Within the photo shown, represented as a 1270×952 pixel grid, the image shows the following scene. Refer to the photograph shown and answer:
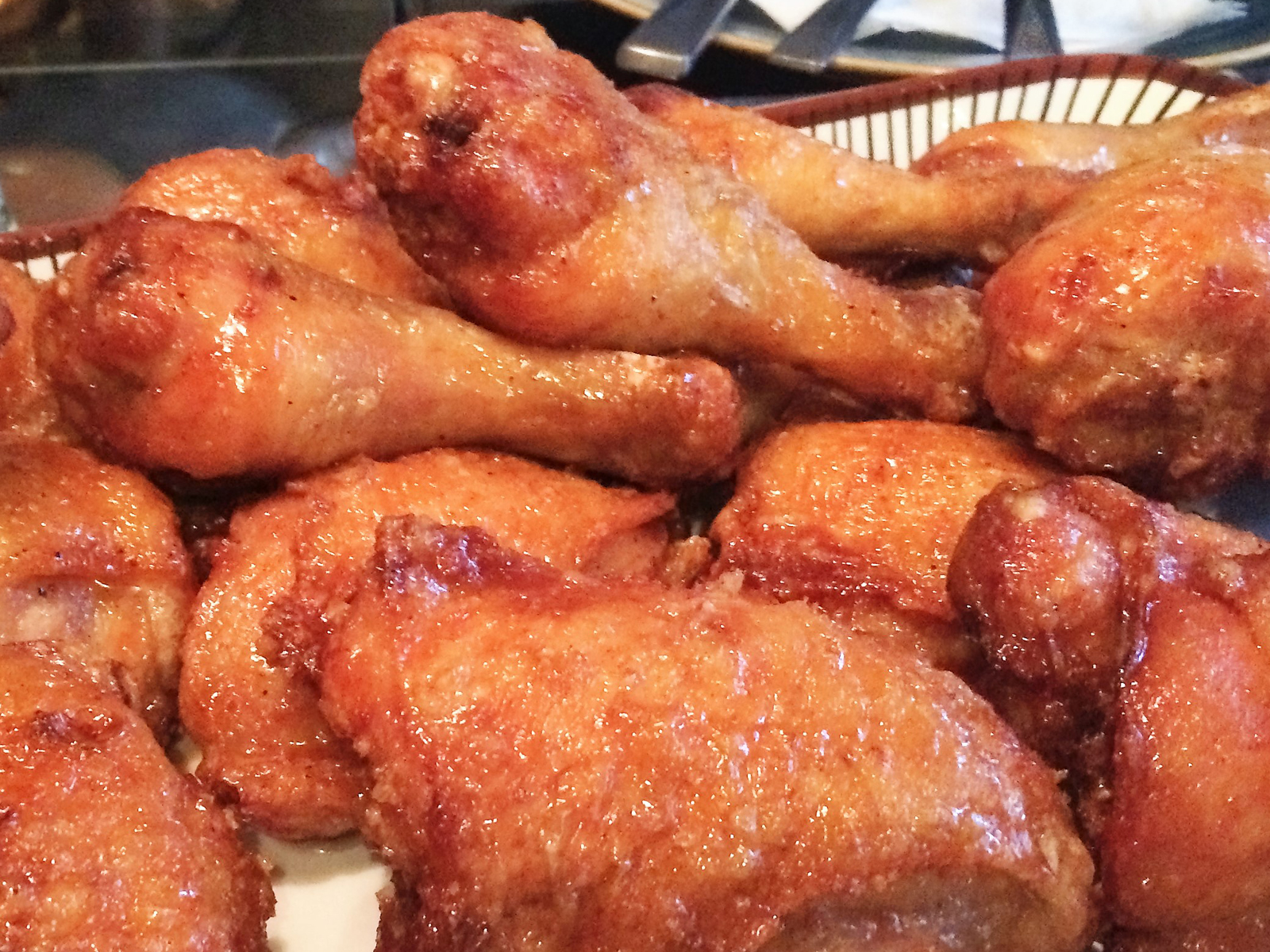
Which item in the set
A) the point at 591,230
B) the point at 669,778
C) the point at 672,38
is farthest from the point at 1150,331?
the point at 672,38

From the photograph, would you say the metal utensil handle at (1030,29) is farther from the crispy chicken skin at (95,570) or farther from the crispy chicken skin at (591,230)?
the crispy chicken skin at (95,570)

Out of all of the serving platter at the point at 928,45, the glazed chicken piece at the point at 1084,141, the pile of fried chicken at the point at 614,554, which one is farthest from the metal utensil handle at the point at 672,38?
the pile of fried chicken at the point at 614,554

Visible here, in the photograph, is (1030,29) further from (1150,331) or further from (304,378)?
(304,378)

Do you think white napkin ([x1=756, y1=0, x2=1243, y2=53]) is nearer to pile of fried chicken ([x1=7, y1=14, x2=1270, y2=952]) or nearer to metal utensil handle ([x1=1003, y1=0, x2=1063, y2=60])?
metal utensil handle ([x1=1003, y1=0, x2=1063, y2=60])

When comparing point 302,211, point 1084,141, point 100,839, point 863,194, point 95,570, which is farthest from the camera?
point 1084,141

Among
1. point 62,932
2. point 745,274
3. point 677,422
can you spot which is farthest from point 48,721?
point 745,274

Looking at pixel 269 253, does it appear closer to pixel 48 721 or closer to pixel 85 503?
pixel 85 503
